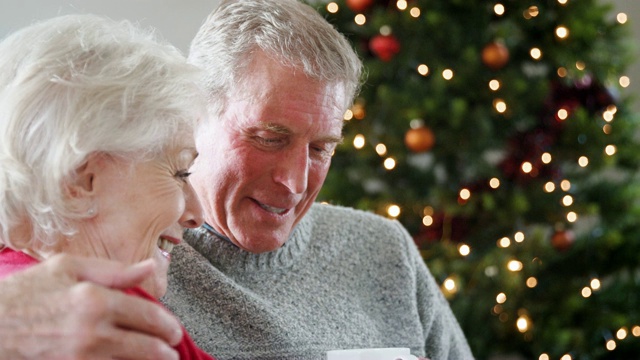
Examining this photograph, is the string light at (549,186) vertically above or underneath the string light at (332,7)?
underneath

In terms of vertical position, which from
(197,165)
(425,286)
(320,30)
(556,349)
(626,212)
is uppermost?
(320,30)

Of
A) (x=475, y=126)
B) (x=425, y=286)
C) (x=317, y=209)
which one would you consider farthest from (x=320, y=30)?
(x=475, y=126)

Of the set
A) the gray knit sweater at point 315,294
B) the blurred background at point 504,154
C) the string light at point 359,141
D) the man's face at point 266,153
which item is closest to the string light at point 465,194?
the blurred background at point 504,154

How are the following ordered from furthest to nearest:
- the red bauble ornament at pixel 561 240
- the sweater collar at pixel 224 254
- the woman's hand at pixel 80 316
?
the red bauble ornament at pixel 561 240 < the sweater collar at pixel 224 254 < the woman's hand at pixel 80 316

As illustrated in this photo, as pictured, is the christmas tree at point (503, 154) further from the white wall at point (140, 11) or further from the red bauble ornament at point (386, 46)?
the white wall at point (140, 11)

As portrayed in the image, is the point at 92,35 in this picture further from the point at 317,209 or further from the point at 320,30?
the point at 317,209

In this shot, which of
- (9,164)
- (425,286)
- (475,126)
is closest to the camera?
(9,164)

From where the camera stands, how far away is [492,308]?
316 cm

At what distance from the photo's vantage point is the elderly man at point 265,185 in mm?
1576

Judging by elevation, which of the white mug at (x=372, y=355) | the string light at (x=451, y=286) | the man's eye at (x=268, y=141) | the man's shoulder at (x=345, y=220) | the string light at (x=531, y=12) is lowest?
the string light at (x=451, y=286)

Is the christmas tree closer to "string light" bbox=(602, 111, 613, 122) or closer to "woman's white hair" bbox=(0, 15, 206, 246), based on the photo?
"string light" bbox=(602, 111, 613, 122)

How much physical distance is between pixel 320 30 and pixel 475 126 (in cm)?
154

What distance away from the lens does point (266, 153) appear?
1.59 metres

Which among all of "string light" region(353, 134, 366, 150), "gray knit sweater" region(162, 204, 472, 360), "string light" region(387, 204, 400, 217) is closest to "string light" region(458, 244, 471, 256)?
"string light" region(387, 204, 400, 217)
